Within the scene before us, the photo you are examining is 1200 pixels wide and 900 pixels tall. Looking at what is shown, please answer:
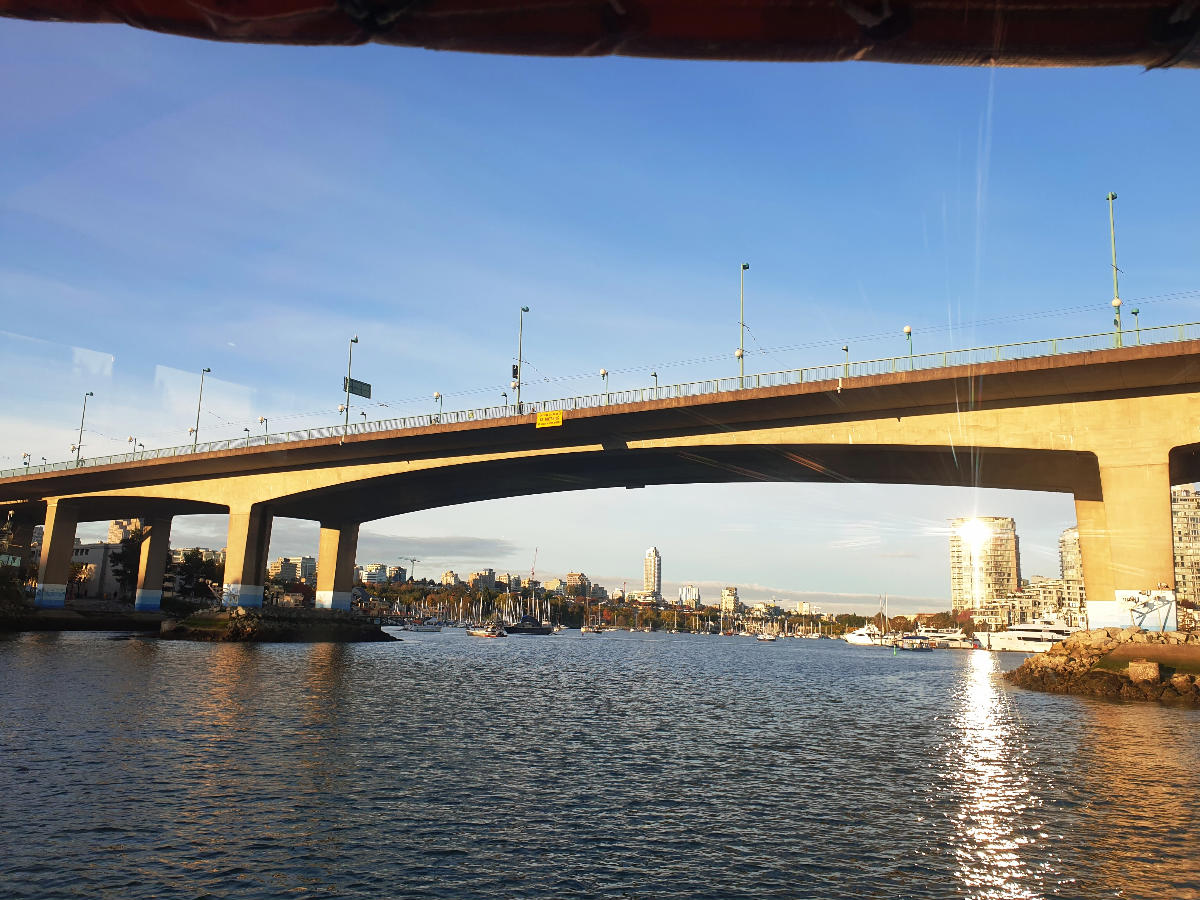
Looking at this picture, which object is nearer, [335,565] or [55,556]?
[335,565]

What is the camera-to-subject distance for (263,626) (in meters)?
84.7

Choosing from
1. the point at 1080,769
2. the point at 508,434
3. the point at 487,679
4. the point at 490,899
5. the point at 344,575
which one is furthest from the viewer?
the point at 344,575

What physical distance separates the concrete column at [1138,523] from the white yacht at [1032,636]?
7612 cm

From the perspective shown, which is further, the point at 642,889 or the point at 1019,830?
the point at 1019,830

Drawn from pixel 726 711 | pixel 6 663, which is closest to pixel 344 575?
pixel 6 663

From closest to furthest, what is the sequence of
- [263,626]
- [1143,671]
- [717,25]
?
[717,25], [1143,671], [263,626]

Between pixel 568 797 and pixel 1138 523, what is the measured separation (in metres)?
39.4

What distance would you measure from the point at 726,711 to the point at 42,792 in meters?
30.8

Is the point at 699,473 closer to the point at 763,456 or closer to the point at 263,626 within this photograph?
the point at 763,456

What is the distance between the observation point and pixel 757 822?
2077 centimetres

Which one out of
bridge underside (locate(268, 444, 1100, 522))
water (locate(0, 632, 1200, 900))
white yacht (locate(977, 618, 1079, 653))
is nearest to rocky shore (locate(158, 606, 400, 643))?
bridge underside (locate(268, 444, 1100, 522))

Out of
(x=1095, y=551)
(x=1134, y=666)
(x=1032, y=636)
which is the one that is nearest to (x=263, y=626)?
(x=1095, y=551)

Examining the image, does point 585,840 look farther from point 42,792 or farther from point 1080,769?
point 1080,769

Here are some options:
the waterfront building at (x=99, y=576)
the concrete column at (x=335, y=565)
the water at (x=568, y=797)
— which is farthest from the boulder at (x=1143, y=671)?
the waterfront building at (x=99, y=576)
